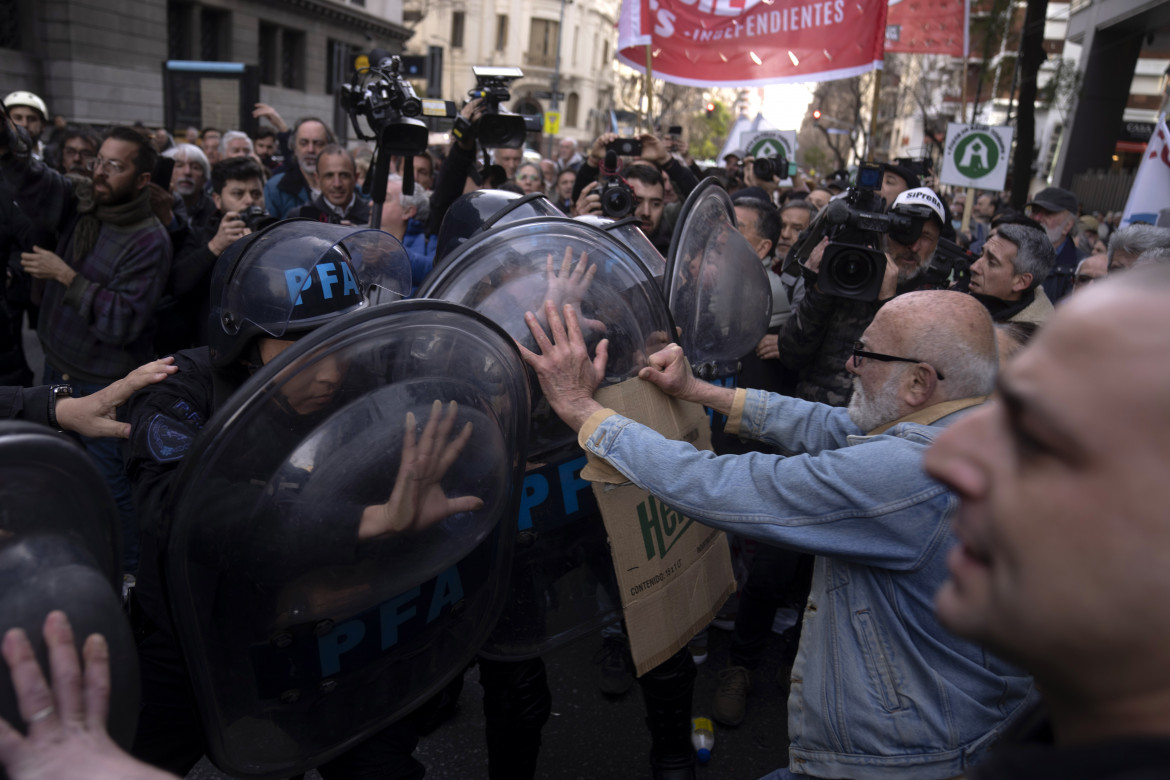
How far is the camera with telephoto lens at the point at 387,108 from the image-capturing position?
12.6 feet

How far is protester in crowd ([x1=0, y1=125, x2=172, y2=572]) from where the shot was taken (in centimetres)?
369

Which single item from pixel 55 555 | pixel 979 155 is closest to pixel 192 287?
pixel 55 555

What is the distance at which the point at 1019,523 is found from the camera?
64 centimetres

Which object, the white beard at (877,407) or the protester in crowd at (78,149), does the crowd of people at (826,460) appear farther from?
the protester in crowd at (78,149)

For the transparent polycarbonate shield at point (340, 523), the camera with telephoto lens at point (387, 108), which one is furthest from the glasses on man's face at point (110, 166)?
the transparent polycarbonate shield at point (340, 523)

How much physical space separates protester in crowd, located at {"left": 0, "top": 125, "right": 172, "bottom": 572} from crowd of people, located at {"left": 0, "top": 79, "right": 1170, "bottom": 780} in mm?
13

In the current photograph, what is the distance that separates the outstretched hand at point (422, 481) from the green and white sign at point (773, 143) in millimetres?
9223

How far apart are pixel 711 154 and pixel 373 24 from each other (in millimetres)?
42138

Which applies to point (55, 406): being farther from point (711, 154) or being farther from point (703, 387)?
point (711, 154)

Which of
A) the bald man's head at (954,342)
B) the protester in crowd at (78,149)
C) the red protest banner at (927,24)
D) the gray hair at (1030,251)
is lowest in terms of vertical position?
the bald man's head at (954,342)

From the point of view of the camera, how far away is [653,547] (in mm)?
1932

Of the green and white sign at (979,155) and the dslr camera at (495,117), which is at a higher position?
the green and white sign at (979,155)

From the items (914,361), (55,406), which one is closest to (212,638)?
(55,406)

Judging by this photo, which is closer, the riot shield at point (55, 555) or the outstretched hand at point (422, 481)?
the riot shield at point (55, 555)
